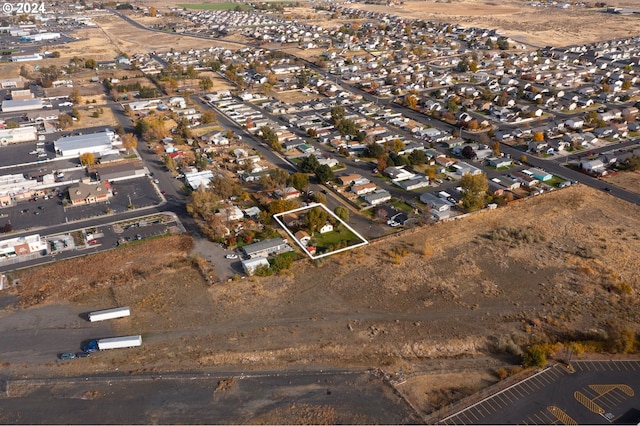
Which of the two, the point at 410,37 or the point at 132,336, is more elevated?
the point at 410,37

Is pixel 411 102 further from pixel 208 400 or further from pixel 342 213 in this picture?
pixel 208 400

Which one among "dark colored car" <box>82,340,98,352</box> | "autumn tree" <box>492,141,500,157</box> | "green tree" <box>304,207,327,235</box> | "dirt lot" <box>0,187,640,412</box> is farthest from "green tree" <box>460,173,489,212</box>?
"dark colored car" <box>82,340,98,352</box>

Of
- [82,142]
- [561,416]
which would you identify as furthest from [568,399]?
[82,142]

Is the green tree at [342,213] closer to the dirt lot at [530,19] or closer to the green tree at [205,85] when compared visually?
the green tree at [205,85]

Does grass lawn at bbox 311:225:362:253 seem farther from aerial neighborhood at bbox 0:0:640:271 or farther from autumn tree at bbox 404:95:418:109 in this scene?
autumn tree at bbox 404:95:418:109

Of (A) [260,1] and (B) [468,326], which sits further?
(A) [260,1]

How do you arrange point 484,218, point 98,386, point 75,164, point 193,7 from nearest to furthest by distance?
point 98,386, point 484,218, point 75,164, point 193,7

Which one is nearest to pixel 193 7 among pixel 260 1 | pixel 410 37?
pixel 260 1

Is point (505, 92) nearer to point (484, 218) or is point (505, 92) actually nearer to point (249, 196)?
point (484, 218)
